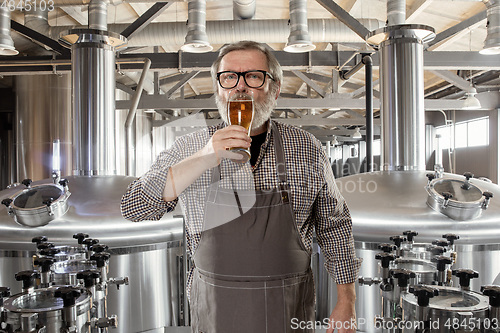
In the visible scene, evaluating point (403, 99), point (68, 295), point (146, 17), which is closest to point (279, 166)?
point (68, 295)

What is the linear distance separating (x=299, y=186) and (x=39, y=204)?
1.84m

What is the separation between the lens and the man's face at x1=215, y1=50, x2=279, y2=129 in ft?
3.80

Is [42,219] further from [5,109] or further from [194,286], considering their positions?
[5,109]

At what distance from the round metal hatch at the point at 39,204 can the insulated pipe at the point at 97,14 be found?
1.33 m

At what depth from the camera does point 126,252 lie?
7.70ft

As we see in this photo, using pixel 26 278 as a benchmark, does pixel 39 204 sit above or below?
above

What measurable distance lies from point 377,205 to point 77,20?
4.56 meters

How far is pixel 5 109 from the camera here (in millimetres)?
6395

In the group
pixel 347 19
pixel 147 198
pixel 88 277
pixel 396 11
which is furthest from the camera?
pixel 347 19

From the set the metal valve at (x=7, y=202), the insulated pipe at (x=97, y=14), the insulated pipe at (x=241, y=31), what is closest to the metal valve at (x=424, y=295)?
the metal valve at (x=7, y=202)

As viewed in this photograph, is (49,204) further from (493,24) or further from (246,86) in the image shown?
(493,24)

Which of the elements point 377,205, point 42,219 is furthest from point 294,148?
point 42,219

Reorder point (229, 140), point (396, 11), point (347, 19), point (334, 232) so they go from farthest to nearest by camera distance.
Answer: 1. point (347, 19)
2. point (396, 11)
3. point (334, 232)
4. point (229, 140)

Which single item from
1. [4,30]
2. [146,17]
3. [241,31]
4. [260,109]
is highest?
[241,31]
